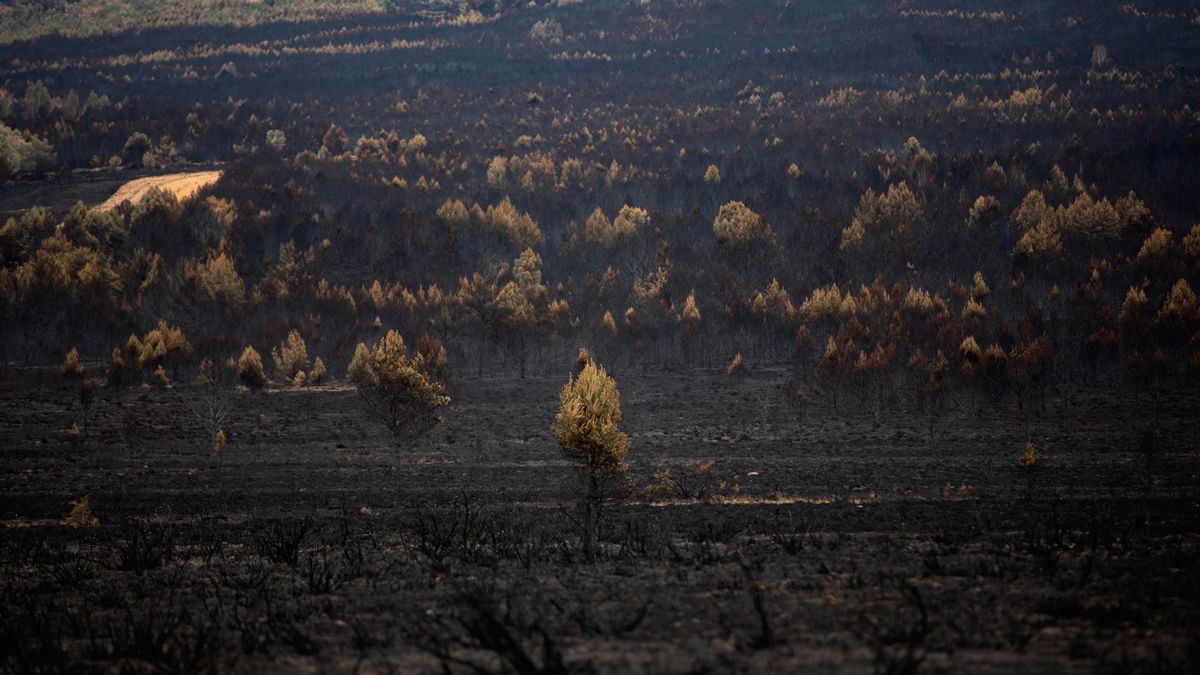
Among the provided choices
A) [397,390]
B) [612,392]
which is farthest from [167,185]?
[612,392]

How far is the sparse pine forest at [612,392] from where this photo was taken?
1758 cm

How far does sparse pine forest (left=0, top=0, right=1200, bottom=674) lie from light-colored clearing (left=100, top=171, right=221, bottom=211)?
1.50 m

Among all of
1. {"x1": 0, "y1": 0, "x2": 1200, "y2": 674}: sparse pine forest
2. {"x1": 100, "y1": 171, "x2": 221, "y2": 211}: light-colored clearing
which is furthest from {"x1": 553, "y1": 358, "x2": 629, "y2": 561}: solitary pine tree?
{"x1": 100, "y1": 171, "x2": 221, "y2": 211}: light-colored clearing

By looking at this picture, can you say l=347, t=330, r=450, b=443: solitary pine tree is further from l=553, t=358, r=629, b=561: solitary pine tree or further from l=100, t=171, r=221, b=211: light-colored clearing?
l=100, t=171, r=221, b=211: light-colored clearing

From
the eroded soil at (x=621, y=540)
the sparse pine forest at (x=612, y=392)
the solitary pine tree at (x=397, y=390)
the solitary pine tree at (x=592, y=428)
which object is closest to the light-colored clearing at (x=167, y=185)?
the sparse pine forest at (x=612, y=392)

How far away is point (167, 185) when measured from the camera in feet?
510

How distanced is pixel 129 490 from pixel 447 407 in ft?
96.8

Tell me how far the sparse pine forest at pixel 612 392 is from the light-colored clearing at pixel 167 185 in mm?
1497

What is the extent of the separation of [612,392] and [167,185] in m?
143

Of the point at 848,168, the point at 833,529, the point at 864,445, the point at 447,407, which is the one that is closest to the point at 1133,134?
the point at 848,168

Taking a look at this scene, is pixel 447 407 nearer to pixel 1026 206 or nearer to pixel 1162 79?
pixel 1026 206

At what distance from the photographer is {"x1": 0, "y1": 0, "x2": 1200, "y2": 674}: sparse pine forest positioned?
17578 mm

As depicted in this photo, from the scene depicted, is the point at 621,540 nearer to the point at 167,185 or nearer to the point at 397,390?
the point at 397,390

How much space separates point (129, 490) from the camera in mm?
47281
